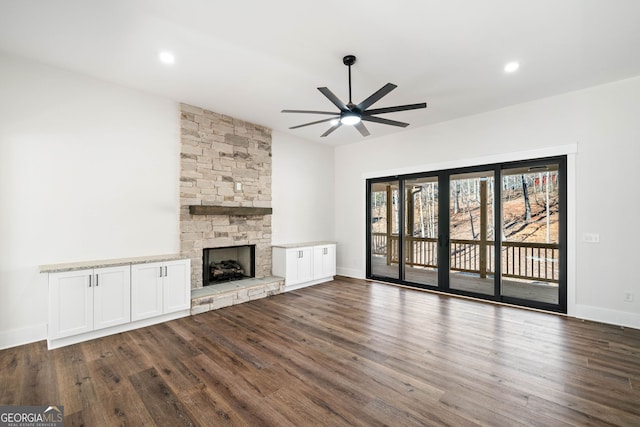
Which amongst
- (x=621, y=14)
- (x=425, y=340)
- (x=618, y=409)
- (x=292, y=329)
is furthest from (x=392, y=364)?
(x=621, y=14)

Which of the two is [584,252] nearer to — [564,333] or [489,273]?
[564,333]

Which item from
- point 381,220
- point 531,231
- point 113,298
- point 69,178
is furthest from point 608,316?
point 69,178

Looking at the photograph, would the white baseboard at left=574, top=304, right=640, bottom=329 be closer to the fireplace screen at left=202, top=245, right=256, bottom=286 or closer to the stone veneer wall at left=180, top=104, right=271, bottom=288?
the stone veneer wall at left=180, top=104, right=271, bottom=288

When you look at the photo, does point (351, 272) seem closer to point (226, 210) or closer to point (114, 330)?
point (226, 210)

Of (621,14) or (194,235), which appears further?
(194,235)

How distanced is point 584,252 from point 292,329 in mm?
4172

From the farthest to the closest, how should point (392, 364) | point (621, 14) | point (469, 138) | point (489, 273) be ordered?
point (489, 273)
point (469, 138)
point (392, 364)
point (621, 14)

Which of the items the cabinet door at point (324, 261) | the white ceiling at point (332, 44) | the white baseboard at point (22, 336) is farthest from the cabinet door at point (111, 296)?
the cabinet door at point (324, 261)

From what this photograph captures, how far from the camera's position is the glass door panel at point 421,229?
583cm

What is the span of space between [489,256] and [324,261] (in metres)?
3.38

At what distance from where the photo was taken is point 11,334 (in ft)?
10.4

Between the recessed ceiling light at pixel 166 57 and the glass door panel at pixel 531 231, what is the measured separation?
200 inches

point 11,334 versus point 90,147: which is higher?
point 90,147

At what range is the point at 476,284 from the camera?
5.67 metres
